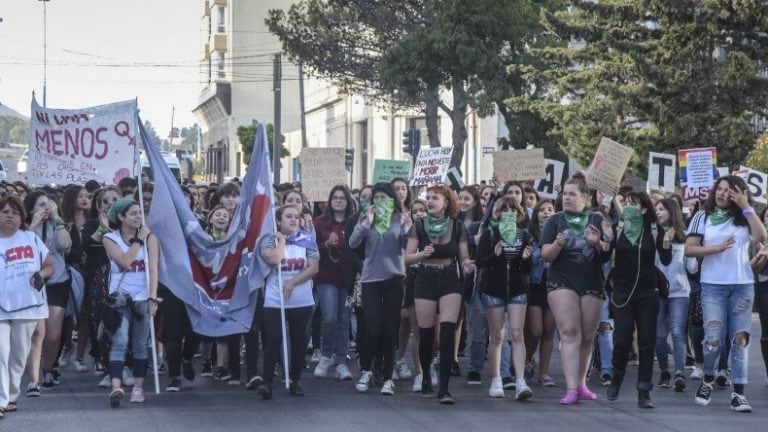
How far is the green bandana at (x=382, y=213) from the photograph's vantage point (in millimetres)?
11734

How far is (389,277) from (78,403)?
9.65 ft

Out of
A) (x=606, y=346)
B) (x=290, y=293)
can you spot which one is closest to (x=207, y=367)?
(x=290, y=293)

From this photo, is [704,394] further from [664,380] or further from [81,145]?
[81,145]

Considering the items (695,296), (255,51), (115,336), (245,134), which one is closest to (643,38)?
(695,296)

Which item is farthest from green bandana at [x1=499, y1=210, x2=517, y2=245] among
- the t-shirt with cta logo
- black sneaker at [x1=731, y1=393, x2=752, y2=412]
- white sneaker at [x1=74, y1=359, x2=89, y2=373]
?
white sneaker at [x1=74, y1=359, x2=89, y2=373]

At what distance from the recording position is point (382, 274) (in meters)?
11.7

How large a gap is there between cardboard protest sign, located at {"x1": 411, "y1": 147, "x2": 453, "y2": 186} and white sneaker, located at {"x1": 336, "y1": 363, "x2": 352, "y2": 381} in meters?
6.62

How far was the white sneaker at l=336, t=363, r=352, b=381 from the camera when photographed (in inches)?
494

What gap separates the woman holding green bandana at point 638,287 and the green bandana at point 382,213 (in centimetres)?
215

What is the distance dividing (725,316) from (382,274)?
303 cm

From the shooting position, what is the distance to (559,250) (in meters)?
10.7

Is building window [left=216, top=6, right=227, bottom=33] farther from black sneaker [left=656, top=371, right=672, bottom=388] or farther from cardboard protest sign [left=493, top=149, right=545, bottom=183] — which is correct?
black sneaker [left=656, top=371, right=672, bottom=388]

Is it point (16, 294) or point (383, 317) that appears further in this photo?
point (383, 317)

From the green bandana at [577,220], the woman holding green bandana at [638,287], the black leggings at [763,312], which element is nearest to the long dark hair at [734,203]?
the woman holding green bandana at [638,287]
